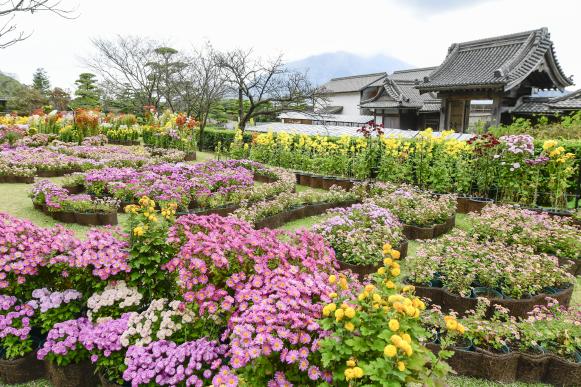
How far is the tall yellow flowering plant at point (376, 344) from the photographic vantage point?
1.68 meters

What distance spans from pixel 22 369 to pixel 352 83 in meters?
38.2

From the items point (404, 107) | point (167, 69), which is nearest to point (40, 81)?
point (167, 69)

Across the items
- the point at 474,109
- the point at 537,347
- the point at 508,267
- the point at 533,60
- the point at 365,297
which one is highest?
the point at 533,60

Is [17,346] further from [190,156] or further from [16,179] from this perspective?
[190,156]

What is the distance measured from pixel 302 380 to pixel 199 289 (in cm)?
98

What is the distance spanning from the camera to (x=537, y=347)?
3078 mm

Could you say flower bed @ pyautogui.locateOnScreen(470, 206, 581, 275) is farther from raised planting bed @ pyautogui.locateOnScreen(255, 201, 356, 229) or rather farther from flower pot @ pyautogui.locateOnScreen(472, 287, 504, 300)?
raised planting bed @ pyautogui.locateOnScreen(255, 201, 356, 229)

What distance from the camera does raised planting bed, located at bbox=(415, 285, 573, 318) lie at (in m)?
3.86

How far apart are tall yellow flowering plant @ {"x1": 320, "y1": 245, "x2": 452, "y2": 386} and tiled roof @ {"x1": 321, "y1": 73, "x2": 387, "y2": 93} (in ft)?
115

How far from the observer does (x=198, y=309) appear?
8.54 ft

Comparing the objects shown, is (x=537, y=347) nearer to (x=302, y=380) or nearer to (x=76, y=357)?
(x=302, y=380)

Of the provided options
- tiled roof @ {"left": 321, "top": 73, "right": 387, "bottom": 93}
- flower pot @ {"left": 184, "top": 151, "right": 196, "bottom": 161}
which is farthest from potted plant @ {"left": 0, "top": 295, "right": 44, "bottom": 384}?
tiled roof @ {"left": 321, "top": 73, "right": 387, "bottom": 93}

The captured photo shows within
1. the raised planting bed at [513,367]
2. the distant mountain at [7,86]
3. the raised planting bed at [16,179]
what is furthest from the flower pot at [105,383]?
the distant mountain at [7,86]

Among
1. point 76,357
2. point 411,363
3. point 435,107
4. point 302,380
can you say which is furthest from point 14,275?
point 435,107
